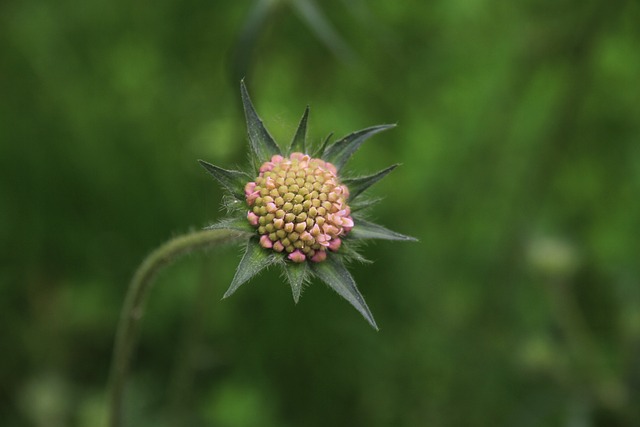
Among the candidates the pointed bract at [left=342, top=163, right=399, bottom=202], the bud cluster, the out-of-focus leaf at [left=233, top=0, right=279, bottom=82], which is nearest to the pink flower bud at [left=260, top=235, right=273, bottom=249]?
the bud cluster

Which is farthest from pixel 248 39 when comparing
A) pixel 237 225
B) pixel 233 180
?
pixel 237 225

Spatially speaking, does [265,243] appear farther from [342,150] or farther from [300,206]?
[342,150]

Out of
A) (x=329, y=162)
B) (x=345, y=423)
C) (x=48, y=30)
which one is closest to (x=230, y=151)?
(x=329, y=162)

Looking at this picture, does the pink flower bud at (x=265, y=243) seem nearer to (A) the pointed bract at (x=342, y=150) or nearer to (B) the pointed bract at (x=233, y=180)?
(B) the pointed bract at (x=233, y=180)

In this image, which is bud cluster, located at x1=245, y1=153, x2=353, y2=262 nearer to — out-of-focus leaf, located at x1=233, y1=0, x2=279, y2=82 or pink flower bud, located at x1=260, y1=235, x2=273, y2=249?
pink flower bud, located at x1=260, y1=235, x2=273, y2=249

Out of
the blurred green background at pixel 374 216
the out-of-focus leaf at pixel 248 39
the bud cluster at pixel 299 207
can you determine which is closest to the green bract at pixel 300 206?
the bud cluster at pixel 299 207

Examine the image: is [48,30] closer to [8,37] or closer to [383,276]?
[8,37]

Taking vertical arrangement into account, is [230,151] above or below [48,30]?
below
